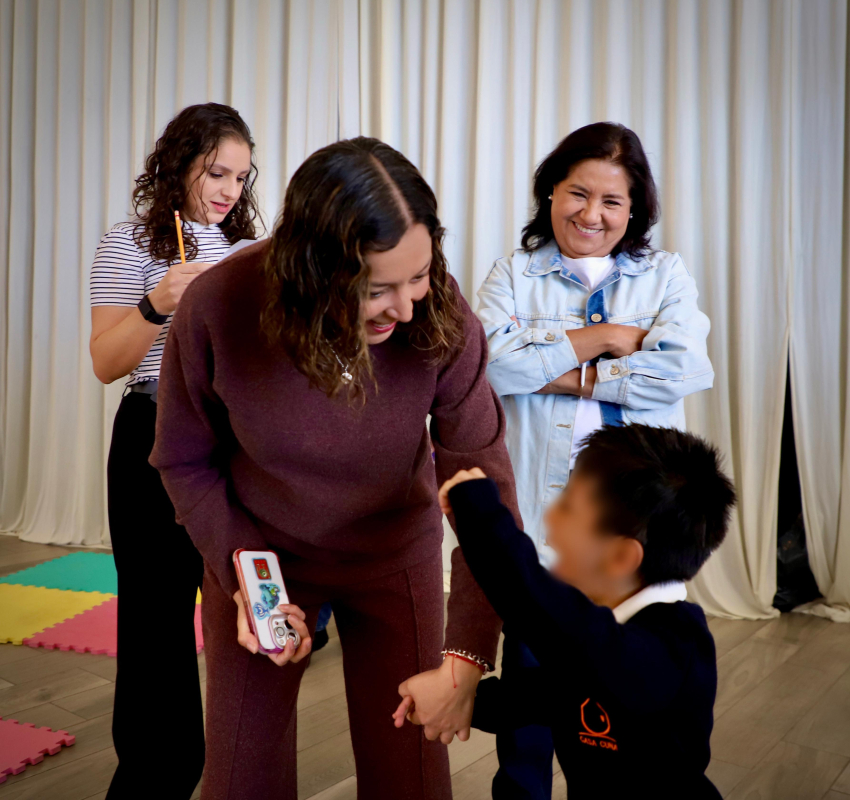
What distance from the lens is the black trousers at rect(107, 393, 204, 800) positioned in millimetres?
1539

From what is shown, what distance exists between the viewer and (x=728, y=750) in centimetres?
204

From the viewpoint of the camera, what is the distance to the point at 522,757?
1568 mm

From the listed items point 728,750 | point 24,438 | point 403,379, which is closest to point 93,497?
point 24,438

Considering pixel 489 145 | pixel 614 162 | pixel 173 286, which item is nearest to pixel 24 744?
pixel 173 286

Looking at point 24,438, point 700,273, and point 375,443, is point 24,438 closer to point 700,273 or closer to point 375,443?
point 700,273

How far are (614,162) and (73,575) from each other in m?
3.00

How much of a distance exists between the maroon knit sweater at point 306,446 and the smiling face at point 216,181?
1.99 ft

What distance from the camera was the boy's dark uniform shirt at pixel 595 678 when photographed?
0.89 m

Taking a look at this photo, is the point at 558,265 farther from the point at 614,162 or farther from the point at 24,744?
the point at 24,744

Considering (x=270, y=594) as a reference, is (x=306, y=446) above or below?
above

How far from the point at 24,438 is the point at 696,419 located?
3.57 meters

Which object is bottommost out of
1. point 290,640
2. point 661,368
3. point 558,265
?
point 290,640

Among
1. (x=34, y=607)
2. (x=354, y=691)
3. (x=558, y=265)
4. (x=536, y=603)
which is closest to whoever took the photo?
(x=536, y=603)

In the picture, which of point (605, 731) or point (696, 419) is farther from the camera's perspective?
point (696, 419)
